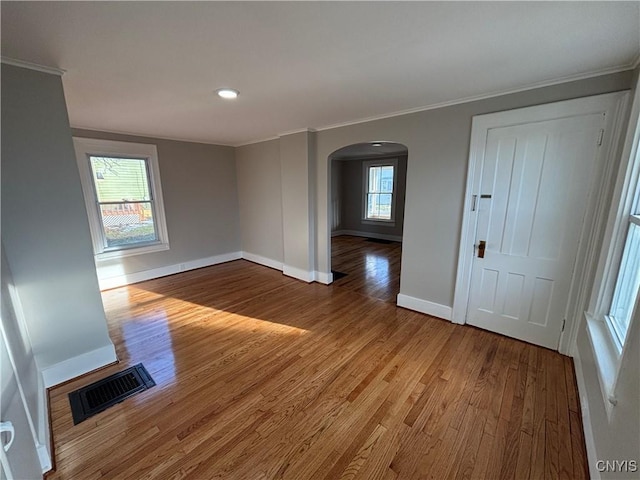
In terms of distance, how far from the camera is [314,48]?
1.52 metres

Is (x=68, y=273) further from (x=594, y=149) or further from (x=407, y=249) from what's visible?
(x=594, y=149)

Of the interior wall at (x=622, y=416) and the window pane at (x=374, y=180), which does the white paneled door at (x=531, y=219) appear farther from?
the window pane at (x=374, y=180)

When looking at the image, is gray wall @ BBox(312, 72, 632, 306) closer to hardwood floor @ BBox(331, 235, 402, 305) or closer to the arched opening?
hardwood floor @ BBox(331, 235, 402, 305)

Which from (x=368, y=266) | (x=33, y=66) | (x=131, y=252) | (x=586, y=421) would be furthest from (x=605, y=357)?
(x=131, y=252)

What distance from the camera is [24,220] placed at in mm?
1706

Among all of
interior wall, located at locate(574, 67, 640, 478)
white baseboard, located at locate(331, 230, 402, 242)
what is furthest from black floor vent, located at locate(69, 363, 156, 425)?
white baseboard, located at locate(331, 230, 402, 242)

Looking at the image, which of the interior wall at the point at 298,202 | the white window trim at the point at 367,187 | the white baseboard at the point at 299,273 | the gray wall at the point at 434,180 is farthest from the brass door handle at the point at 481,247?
the white window trim at the point at 367,187

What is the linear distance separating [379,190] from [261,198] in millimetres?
3877

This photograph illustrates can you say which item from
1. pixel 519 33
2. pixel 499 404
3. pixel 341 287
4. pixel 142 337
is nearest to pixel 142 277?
pixel 142 337

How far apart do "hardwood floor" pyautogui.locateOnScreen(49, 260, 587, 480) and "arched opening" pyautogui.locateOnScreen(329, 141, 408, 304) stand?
2408mm

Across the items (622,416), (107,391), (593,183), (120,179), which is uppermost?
(120,179)

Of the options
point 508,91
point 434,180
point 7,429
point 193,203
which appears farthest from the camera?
point 193,203

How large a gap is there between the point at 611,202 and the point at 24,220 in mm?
3998

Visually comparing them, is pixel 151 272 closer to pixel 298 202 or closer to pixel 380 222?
pixel 298 202
